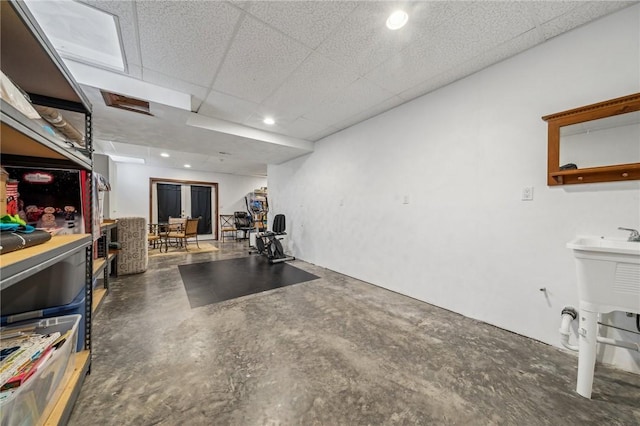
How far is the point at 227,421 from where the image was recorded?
3.80ft

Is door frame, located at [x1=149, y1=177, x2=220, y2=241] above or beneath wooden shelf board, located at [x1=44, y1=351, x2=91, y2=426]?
above

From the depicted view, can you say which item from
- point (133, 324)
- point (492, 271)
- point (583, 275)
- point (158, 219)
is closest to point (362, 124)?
point (492, 271)

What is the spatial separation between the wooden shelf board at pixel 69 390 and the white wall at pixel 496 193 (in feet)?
9.57

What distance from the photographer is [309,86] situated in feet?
8.21

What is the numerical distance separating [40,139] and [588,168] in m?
3.11

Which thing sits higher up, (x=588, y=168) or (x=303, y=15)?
(x=303, y=15)

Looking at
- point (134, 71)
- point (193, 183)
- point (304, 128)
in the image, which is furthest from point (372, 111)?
point (193, 183)

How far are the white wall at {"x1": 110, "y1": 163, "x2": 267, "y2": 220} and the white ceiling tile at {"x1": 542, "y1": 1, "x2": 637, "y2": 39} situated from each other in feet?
27.4

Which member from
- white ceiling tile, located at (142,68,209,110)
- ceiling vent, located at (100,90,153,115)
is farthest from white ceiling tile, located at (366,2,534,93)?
ceiling vent, located at (100,90,153,115)

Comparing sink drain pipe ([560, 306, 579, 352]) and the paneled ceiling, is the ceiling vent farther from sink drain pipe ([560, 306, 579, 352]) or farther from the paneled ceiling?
sink drain pipe ([560, 306, 579, 352])

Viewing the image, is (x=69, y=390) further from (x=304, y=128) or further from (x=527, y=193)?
(x=304, y=128)

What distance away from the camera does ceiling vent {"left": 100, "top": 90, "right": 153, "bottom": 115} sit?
2396 mm

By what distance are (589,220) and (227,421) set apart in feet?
9.00

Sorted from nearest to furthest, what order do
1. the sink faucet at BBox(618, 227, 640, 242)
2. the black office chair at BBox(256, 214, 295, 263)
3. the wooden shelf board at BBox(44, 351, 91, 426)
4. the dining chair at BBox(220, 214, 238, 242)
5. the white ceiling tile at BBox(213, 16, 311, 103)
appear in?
the wooden shelf board at BBox(44, 351, 91, 426)
the sink faucet at BBox(618, 227, 640, 242)
the white ceiling tile at BBox(213, 16, 311, 103)
the black office chair at BBox(256, 214, 295, 263)
the dining chair at BBox(220, 214, 238, 242)
